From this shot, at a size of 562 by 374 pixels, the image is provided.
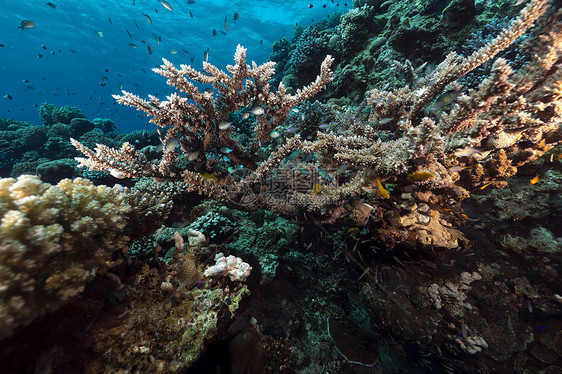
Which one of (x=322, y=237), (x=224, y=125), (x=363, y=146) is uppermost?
(x=224, y=125)

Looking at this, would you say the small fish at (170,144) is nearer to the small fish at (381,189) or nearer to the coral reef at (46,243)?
the coral reef at (46,243)

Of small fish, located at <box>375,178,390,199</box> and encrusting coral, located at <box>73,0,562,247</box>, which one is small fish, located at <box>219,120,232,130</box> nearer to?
encrusting coral, located at <box>73,0,562,247</box>

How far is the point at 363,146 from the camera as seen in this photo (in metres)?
3.46

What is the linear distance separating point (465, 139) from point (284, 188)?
2776 millimetres

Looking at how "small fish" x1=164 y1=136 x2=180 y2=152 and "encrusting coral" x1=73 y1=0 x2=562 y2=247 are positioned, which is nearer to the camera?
"encrusting coral" x1=73 y1=0 x2=562 y2=247

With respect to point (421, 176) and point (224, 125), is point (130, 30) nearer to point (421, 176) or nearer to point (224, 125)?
point (224, 125)

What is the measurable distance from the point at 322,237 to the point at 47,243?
430 centimetres

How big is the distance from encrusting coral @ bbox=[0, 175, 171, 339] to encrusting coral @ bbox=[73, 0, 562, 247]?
3.94ft

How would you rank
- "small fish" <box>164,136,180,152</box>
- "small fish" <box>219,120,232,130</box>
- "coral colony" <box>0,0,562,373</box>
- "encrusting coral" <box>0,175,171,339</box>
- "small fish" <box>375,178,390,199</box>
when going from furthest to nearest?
1. "small fish" <box>219,120,232,130</box>
2. "small fish" <box>164,136,180,152</box>
3. "small fish" <box>375,178,390,199</box>
4. "coral colony" <box>0,0,562,373</box>
5. "encrusting coral" <box>0,175,171,339</box>

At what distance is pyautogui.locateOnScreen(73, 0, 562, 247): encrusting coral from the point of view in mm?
2801

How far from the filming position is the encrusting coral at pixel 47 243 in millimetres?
1332

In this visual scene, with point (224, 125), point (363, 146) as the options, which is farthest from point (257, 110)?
point (363, 146)

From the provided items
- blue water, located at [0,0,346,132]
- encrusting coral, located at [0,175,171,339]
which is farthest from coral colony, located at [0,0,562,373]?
blue water, located at [0,0,346,132]

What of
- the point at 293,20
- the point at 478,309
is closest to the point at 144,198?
the point at 478,309
